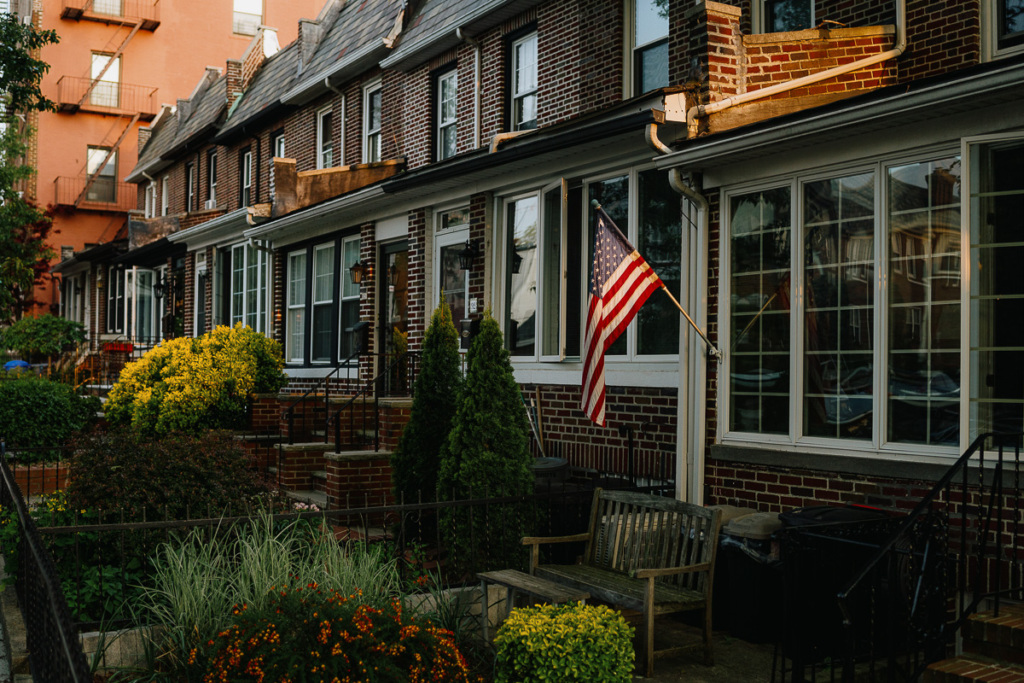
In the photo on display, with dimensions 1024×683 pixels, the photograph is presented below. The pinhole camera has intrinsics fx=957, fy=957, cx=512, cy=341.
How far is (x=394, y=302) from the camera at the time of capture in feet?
47.8

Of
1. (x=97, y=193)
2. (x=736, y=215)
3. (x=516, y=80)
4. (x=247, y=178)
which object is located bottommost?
(x=736, y=215)

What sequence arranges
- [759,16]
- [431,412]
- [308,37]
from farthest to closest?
[308,37] < [759,16] < [431,412]

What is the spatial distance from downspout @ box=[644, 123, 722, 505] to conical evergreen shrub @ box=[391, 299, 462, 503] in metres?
2.06

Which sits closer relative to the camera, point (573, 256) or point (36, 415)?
point (573, 256)

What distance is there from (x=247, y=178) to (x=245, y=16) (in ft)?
56.3

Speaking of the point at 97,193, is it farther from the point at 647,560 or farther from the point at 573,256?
the point at 647,560

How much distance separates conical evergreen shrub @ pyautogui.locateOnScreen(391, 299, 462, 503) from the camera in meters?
8.89

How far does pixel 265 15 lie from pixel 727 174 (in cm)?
3171

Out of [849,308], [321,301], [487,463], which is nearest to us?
[849,308]

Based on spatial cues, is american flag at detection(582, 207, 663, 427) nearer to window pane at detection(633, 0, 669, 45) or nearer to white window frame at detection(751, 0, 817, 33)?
white window frame at detection(751, 0, 817, 33)

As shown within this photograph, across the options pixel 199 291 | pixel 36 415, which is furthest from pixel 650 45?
pixel 199 291

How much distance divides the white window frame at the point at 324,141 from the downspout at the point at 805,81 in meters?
10.4

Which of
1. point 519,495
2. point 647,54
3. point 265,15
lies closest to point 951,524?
point 519,495

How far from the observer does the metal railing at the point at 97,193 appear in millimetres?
34875
